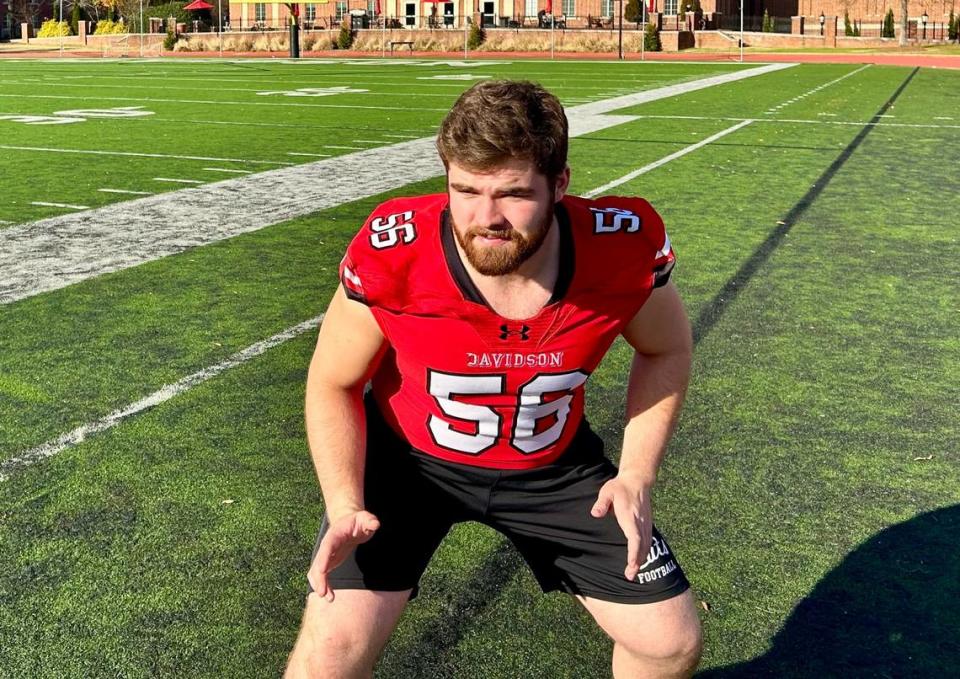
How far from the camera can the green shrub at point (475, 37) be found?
2142 inches

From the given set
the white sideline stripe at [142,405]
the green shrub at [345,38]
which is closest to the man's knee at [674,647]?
the white sideline stripe at [142,405]

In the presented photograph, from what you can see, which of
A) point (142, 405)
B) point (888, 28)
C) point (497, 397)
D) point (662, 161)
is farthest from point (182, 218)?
point (888, 28)

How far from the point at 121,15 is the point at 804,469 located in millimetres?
80129

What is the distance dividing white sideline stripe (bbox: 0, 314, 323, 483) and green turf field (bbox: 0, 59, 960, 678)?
0.07 ft

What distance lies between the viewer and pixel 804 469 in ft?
14.5

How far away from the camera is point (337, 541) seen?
7.99ft

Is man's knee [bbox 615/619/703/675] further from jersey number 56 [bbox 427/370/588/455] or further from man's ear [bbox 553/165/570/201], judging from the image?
man's ear [bbox 553/165/570/201]

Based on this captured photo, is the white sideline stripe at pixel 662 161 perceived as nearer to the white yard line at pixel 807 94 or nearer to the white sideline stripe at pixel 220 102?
the white yard line at pixel 807 94

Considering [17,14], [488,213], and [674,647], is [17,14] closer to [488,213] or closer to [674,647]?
[488,213]

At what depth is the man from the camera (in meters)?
2.45

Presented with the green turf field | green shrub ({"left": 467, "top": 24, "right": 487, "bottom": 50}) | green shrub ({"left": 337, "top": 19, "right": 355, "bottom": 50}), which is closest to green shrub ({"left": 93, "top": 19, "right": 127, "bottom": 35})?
green shrub ({"left": 337, "top": 19, "right": 355, "bottom": 50})

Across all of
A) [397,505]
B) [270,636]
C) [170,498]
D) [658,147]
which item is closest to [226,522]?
[170,498]

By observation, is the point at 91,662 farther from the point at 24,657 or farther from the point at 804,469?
the point at 804,469

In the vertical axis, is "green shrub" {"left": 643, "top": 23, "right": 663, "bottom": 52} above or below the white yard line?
above
